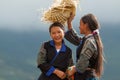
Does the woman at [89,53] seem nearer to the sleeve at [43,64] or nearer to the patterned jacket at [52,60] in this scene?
the patterned jacket at [52,60]

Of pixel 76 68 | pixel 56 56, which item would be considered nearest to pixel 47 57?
pixel 56 56

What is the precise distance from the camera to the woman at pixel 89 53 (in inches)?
291

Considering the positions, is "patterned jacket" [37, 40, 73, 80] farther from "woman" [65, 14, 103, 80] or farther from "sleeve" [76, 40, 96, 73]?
"sleeve" [76, 40, 96, 73]

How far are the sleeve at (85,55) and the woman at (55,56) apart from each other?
0.52 meters

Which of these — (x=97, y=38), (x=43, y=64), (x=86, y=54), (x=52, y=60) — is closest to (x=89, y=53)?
(x=86, y=54)

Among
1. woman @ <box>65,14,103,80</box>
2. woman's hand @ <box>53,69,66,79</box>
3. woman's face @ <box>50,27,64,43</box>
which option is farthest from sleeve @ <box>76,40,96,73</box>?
woman's face @ <box>50,27,64,43</box>

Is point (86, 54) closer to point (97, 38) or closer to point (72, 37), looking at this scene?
point (97, 38)

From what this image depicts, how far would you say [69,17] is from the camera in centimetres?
813

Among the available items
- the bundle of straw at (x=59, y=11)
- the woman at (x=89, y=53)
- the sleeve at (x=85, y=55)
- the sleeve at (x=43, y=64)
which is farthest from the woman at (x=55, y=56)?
the sleeve at (x=85, y=55)

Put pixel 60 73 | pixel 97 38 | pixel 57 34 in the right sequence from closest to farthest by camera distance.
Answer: pixel 97 38 < pixel 60 73 < pixel 57 34

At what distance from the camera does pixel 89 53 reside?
A: 7.38 metres

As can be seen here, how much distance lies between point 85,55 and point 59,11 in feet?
3.92

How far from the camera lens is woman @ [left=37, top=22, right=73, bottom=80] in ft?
25.7

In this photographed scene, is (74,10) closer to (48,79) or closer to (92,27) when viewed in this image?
(92,27)
